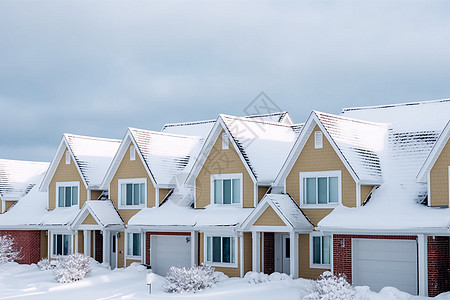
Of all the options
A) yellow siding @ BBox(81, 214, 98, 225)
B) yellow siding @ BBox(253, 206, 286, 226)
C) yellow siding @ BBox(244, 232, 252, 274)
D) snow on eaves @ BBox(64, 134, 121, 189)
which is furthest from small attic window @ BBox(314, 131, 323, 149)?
snow on eaves @ BBox(64, 134, 121, 189)

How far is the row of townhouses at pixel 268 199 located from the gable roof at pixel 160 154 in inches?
3.2

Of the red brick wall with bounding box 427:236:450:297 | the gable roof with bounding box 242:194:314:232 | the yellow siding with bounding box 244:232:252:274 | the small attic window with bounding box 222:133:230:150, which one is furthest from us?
the small attic window with bounding box 222:133:230:150

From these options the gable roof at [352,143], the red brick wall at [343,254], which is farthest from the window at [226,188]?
the red brick wall at [343,254]

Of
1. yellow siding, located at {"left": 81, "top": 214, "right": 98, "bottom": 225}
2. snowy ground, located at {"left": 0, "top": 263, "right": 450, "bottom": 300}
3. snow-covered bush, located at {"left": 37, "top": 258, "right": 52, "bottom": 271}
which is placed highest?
yellow siding, located at {"left": 81, "top": 214, "right": 98, "bottom": 225}

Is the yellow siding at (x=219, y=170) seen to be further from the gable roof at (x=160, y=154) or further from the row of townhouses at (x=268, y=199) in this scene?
the gable roof at (x=160, y=154)

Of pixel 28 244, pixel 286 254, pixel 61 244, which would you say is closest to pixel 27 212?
pixel 28 244

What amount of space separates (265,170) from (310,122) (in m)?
3.83

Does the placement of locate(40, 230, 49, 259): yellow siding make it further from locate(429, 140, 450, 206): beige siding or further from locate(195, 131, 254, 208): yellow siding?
locate(429, 140, 450, 206): beige siding

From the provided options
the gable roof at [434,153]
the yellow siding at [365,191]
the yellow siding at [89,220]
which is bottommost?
the yellow siding at [89,220]

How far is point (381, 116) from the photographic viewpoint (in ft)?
112

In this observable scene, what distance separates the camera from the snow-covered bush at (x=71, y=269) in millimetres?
31531

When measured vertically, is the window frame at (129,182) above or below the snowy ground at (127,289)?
above

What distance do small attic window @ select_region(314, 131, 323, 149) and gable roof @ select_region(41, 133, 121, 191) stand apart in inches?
604

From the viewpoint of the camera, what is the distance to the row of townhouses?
26328mm
